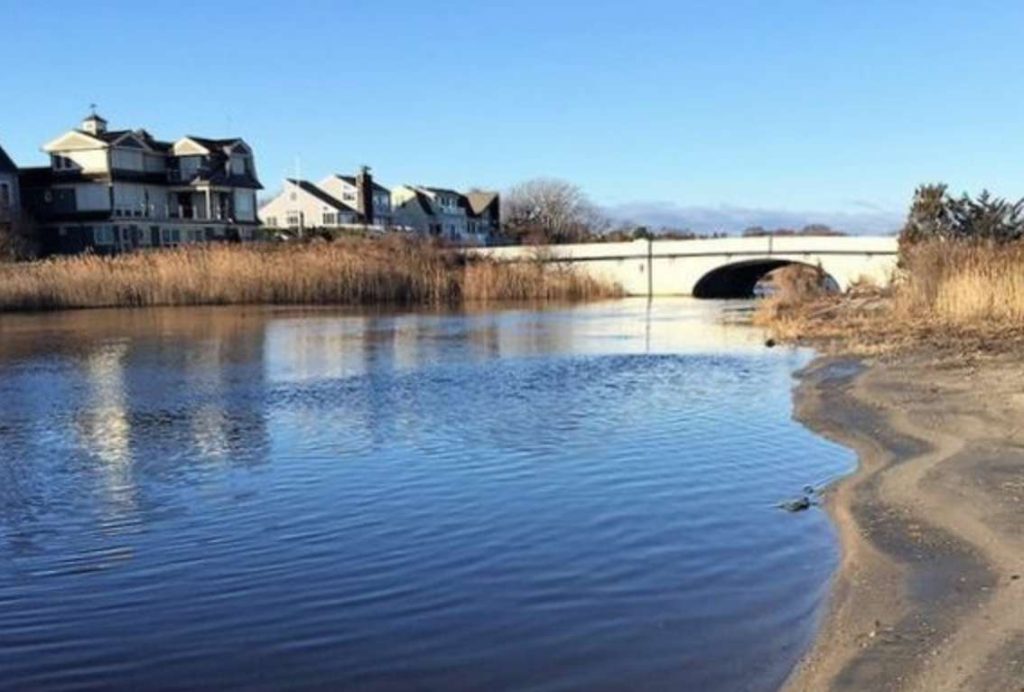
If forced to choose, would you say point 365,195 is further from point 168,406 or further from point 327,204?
point 168,406

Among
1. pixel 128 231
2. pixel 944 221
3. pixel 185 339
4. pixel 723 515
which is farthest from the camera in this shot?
pixel 128 231

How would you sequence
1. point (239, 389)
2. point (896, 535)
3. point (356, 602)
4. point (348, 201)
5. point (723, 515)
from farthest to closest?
point (348, 201), point (239, 389), point (723, 515), point (896, 535), point (356, 602)

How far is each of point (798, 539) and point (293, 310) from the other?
161 ft

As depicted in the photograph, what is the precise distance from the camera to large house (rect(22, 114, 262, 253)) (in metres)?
86.0

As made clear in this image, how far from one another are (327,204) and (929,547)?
110 meters

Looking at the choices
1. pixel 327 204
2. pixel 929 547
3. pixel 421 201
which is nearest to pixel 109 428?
pixel 929 547

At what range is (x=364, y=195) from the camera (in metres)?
117

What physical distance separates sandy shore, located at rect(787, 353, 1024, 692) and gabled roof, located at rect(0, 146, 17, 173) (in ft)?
261

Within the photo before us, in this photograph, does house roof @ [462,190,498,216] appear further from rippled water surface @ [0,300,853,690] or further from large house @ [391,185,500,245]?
rippled water surface @ [0,300,853,690]

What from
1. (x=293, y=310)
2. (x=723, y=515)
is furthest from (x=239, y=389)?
(x=293, y=310)

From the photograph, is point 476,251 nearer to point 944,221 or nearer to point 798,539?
point 944,221

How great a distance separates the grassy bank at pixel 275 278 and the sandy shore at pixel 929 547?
48.5 m

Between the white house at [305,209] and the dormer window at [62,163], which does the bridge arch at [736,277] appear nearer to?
the white house at [305,209]

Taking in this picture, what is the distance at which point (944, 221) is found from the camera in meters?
41.9
